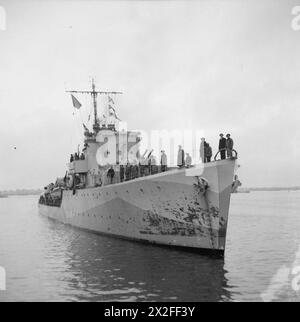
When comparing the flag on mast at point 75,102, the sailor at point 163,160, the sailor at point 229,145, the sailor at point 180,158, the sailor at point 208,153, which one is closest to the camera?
the sailor at point 229,145

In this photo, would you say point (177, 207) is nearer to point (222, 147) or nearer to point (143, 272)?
point (222, 147)

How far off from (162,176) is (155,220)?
2.02 m

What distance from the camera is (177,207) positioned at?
1539cm

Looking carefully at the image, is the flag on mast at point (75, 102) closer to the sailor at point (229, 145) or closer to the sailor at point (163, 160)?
the sailor at point (163, 160)

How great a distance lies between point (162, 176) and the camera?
51.4 feet

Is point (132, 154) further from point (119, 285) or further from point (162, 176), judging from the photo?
point (119, 285)

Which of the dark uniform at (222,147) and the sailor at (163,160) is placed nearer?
the dark uniform at (222,147)

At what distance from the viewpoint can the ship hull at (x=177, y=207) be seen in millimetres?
14468

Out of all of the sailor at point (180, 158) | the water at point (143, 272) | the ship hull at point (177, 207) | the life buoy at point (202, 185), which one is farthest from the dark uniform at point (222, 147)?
the water at point (143, 272)

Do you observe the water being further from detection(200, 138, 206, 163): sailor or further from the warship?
detection(200, 138, 206, 163): sailor

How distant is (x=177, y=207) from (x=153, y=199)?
130 centimetres

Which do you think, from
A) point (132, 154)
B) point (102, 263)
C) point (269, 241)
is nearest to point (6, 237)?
point (132, 154)

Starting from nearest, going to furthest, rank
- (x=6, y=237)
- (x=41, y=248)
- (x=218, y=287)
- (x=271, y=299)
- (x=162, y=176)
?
(x=271, y=299) → (x=218, y=287) → (x=162, y=176) → (x=41, y=248) → (x=6, y=237)

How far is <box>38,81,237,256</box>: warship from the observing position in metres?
14.5
